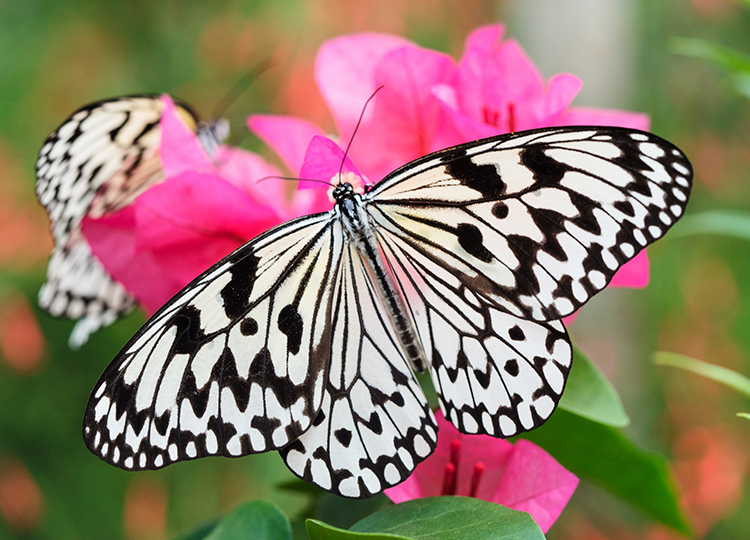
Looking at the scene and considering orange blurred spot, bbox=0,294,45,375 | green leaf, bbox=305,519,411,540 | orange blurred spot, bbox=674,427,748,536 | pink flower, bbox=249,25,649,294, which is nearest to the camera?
green leaf, bbox=305,519,411,540

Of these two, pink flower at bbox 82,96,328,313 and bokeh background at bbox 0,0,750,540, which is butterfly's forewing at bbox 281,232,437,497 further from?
bokeh background at bbox 0,0,750,540

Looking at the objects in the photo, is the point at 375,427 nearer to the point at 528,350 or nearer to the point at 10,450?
the point at 528,350

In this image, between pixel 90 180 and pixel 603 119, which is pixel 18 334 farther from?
pixel 603 119

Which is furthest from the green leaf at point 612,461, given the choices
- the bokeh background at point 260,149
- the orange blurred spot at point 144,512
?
the orange blurred spot at point 144,512

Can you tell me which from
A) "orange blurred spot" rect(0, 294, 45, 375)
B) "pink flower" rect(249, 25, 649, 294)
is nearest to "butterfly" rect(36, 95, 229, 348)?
"pink flower" rect(249, 25, 649, 294)

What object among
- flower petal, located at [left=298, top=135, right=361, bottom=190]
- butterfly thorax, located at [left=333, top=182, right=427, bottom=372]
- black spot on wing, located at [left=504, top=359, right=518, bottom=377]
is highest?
flower petal, located at [left=298, top=135, right=361, bottom=190]

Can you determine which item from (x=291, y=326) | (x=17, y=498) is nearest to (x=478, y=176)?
(x=291, y=326)

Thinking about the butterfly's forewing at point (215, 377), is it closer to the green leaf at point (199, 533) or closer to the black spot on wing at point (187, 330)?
the black spot on wing at point (187, 330)
